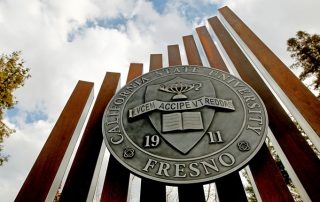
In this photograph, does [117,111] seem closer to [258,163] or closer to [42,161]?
[42,161]

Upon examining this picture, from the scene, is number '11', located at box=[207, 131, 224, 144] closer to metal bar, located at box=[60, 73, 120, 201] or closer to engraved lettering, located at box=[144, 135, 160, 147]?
engraved lettering, located at box=[144, 135, 160, 147]

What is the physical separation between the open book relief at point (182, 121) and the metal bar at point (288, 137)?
104 cm

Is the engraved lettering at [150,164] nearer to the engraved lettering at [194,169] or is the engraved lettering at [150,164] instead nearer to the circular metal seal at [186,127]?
the circular metal seal at [186,127]

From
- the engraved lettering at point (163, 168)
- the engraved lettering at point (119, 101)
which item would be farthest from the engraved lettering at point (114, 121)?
the engraved lettering at point (163, 168)

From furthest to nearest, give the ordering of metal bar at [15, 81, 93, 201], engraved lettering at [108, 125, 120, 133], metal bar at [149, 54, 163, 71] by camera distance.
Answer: metal bar at [149, 54, 163, 71] < engraved lettering at [108, 125, 120, 133] < metal bar at [15, 81, 93, 201]

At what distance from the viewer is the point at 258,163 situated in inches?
122

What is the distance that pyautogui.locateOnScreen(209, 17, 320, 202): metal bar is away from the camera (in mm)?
2883

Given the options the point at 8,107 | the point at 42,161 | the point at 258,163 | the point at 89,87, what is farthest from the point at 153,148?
the point at 8,107

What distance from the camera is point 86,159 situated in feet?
11.7

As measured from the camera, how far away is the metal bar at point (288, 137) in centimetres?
288

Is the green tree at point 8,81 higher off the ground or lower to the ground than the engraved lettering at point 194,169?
higher

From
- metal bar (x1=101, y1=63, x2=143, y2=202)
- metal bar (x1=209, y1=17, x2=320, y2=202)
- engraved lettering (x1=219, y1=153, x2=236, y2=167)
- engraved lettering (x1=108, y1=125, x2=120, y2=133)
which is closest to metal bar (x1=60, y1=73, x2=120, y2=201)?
metal bar (x1=101, y1=63, x2=143, y2=202)

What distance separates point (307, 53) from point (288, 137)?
12.4 m

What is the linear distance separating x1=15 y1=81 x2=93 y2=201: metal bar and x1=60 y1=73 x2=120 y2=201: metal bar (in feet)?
0.44
